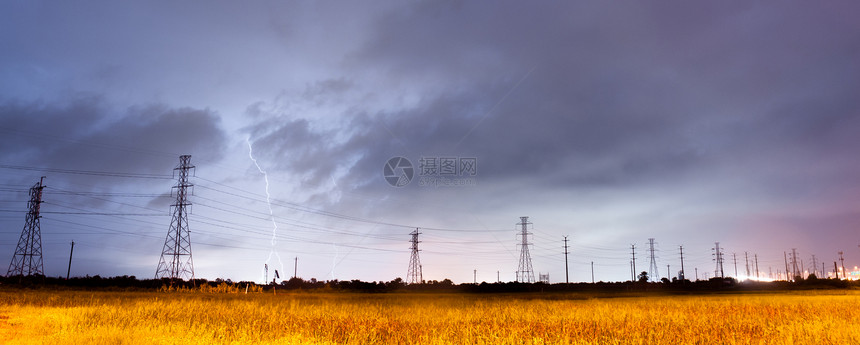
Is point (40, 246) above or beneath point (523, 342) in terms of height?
above

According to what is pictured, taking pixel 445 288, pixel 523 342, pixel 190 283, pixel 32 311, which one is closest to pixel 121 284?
pixel 190 283

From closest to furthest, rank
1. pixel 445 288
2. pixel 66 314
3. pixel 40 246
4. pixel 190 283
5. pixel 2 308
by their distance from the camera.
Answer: pixel 66 314, pixel 2 308, pixel 40 246, pixel 190 283, pixel 445 288

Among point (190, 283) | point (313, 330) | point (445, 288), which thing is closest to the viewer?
point (313, 330)

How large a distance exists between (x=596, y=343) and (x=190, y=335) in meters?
12.0

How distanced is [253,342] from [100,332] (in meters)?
5.16

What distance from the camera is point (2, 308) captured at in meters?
27.8

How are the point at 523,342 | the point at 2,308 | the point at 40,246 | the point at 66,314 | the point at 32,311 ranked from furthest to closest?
the point at 40,246
the point at 2,308
the point at 32,311
the point at 66,314
the point at 523,342

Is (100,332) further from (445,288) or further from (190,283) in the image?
(445,288)

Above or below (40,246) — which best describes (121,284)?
below

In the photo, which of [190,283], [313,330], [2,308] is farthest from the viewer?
Answer: [190,283]

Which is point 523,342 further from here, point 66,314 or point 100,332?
point 66,314

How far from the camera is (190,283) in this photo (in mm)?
72562

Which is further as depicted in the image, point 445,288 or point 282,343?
point 445,288

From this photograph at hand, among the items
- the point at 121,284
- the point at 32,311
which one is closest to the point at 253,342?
the point at 32,311
